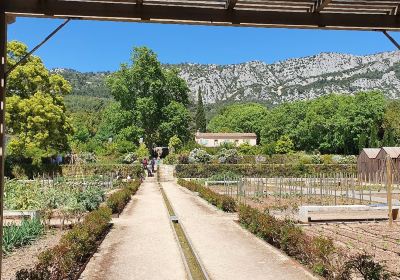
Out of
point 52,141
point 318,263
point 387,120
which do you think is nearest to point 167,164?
point 52,141

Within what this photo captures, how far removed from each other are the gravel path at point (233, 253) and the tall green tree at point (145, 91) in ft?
150

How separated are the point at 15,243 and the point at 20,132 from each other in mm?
29456

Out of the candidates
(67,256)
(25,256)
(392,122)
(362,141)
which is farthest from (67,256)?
(392,122)

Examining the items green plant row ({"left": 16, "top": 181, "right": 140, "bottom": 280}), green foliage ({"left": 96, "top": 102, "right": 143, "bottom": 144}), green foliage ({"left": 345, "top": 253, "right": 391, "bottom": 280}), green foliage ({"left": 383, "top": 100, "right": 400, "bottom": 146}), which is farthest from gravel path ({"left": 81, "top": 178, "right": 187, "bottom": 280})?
green foliage ({"left": 383, "top": 100, "right": 400, "bottom": 146})

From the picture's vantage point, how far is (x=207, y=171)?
45875 millimetres

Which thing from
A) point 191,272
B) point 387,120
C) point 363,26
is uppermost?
point 387,120

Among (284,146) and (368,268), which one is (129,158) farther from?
(368,268)

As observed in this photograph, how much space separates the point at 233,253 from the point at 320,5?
677 cm

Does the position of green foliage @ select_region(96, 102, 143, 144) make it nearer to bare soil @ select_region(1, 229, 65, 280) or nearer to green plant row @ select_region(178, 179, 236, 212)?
green plant row @ select_region(178, 179, 236, 212)

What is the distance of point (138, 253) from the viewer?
11078 millimetres

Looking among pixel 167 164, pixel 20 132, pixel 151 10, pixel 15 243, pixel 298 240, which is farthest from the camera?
pixel 167 164

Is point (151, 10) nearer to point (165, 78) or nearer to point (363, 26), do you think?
point (363, 26)

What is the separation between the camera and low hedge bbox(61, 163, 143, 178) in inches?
1692

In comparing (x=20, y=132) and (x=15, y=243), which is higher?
(x=20, y=132)
